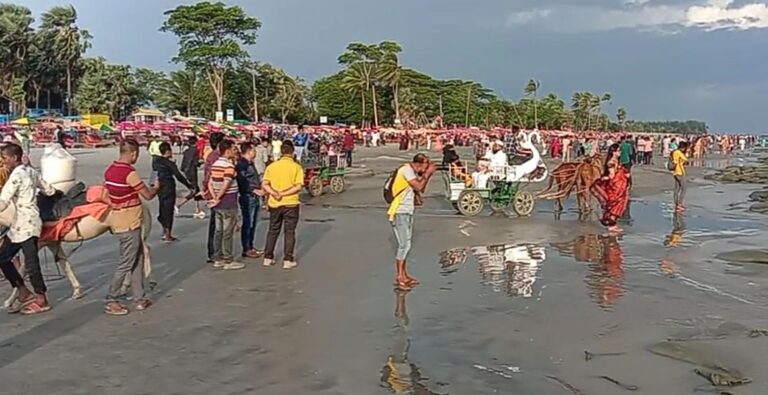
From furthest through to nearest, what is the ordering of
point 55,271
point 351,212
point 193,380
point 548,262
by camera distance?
point 351,212, point 548,262, point 55,271, point 193,380

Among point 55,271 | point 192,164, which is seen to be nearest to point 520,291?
point 55,271

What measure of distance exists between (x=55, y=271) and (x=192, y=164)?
6458 millimetres

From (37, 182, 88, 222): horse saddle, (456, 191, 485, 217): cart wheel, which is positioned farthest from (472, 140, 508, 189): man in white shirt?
(37, 182, 88, 222): horse saddle

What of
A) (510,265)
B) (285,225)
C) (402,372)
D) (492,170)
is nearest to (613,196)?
(492,170)

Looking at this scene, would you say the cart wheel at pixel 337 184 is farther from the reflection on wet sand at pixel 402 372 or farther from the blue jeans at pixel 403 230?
the reflection on wet sand at pixel 402 372

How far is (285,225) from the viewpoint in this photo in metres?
12.1

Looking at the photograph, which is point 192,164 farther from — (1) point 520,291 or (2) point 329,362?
(2) point 329,362

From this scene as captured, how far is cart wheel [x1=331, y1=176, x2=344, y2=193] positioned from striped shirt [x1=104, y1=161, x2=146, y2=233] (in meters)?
17.3

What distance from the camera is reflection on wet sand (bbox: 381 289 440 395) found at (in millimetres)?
6641

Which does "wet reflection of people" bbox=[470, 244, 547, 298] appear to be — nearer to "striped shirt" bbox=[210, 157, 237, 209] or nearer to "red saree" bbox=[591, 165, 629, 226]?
"red saree" bbox=[591, 165, 629, 226]

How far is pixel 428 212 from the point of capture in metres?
21.2

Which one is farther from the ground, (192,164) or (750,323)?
(192,164)

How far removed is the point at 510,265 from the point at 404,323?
435cm

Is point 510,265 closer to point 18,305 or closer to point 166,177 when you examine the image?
point 166,177
